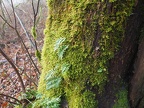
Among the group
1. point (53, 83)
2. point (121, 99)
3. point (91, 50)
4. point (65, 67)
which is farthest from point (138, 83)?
point (53, 83)

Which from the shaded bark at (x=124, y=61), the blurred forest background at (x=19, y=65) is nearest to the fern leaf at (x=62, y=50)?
the shaded bark at (x=124, y=61)

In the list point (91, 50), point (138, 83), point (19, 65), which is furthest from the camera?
point (19, 65)

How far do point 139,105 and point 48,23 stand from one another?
3.82 ft

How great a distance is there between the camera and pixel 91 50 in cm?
169

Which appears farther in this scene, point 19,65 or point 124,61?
point 19,65

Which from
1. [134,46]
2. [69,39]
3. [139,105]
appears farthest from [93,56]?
[139,105]

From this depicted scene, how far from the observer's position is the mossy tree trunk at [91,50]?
160 centimetres

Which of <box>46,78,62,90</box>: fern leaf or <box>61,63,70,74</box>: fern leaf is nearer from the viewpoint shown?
<box>61,63,70,74</box>: fern leaf

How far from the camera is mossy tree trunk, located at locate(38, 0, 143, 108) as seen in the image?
5.24 ft

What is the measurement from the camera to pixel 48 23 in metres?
2.00

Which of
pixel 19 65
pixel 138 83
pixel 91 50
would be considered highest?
pixel 91 50

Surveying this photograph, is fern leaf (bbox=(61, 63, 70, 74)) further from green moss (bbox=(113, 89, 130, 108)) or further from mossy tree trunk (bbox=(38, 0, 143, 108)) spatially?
green moss (bbox=(113, 89, 130, 108))

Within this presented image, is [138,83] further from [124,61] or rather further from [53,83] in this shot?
[53,83]

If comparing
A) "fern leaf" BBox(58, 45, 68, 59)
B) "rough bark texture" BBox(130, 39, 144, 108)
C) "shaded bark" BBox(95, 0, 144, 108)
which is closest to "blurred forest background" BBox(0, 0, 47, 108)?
"fern leaf" BBox(58, 45, 68, 59)
